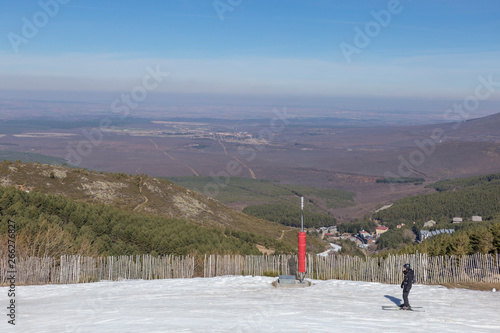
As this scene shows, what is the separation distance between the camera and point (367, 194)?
407ft

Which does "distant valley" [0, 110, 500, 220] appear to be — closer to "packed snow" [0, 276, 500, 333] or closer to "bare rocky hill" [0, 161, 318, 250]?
"bare rocky hill" [0, 161, 318, 250]

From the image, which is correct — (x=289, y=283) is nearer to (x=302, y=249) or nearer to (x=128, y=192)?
(x=302, y=249)

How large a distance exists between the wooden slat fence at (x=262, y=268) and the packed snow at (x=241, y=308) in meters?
0.84

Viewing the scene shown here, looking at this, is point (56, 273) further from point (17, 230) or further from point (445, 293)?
point (445, 293)

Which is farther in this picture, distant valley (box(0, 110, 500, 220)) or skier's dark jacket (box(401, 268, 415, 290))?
distant valley (box(0, 110, 500, 220))

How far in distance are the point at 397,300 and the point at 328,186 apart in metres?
122

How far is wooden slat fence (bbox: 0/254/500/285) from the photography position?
51.5 feet

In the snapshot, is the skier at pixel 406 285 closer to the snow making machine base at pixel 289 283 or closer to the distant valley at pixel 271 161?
the snow making machine base at pixel 289 283

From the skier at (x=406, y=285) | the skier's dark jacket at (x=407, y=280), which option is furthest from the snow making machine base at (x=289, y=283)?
the skier's dark jacket at (x=407, y=280)

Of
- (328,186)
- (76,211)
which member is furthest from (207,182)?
(76,211)

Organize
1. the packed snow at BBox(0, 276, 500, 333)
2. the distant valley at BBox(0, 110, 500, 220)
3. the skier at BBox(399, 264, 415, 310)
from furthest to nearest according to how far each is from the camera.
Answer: the distant valley at BBox(0, 110, 500, 220) < the skier at BBox(399, 264, 415, 310) < the packed snow at BBox(0, 276, 500, 333)

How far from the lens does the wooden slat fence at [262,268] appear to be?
618 inches

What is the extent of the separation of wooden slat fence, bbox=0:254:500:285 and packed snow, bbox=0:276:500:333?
2.76 feet

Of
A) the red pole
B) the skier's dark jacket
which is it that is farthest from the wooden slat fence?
the skier's dark jacket
